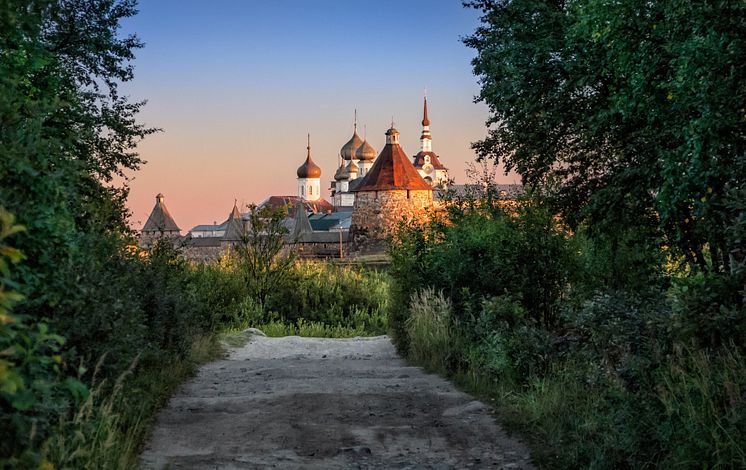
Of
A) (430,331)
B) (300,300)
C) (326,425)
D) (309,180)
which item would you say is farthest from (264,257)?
(309,180)

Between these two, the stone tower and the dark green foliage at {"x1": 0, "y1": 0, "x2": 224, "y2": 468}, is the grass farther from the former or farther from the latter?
the stone tower

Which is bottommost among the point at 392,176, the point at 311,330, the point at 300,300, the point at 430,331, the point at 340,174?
the point at 311,330

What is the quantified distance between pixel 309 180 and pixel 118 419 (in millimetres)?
151229

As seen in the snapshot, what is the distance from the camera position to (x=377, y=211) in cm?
5916

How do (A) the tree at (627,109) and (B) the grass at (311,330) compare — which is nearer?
(A) the tree at (627,109)

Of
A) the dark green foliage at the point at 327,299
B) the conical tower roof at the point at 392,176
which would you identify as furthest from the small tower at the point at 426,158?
the dark green foliage at the point at 327,299

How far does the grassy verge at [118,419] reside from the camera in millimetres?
5082

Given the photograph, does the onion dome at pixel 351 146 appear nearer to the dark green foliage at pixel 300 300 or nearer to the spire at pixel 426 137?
the spire at pixel 426 137

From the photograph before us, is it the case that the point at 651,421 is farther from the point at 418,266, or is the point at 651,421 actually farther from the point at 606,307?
the point at 418,266

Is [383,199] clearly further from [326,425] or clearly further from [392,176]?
[326,425]

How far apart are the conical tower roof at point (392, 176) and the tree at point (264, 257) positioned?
1385 inches

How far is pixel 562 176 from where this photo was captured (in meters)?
15.4

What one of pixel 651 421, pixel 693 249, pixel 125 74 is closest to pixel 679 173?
pixel 693 249

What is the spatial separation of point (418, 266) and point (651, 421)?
29.6 ft
